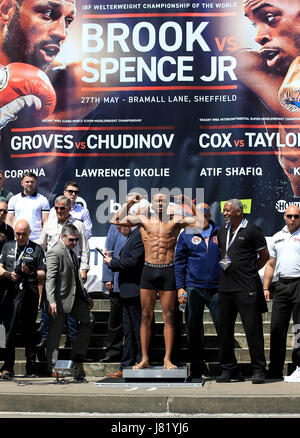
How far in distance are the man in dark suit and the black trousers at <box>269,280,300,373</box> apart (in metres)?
1.63

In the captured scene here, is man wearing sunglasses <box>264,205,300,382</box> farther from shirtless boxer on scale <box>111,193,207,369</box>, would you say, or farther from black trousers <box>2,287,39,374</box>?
black trousers <box>2,287,39,374</box>

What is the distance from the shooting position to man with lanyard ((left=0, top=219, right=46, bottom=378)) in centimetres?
945

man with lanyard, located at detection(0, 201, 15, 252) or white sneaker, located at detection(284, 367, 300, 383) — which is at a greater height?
man with lanyard, located at detection(0, 201, 15, 252)

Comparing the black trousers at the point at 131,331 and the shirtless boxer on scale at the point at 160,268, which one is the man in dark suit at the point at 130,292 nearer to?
the black trousers at the point at 131,331

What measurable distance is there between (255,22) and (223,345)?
5790 millimetres

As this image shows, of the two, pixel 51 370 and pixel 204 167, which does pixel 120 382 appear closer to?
pixel 51 370

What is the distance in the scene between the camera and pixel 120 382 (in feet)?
29.6

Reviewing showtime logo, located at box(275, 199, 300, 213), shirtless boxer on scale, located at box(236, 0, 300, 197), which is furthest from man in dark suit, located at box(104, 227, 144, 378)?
shirtless boxer on scale, located at box(236, 0, 300, 197)

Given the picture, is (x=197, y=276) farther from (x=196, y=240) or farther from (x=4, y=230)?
(x=4, y=230)

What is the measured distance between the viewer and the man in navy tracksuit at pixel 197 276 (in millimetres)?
9281

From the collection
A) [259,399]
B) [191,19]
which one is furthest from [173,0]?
[259,399]

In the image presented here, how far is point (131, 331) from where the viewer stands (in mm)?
9578

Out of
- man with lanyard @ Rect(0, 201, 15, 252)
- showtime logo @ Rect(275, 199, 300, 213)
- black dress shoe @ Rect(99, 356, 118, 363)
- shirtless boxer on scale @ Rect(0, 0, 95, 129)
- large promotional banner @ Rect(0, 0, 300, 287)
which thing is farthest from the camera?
shirtless boxer on scale @ Rect(0, 0, 95, 129)

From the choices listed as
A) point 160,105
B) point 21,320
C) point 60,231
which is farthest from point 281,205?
point 21,320
